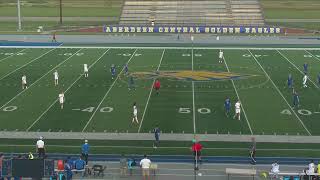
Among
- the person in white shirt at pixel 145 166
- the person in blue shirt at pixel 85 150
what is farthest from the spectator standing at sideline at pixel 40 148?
the person in white shirt at pixel 145 166

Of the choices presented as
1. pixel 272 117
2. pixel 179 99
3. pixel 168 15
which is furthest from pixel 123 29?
pixel 272 117

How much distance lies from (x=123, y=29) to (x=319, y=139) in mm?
46758

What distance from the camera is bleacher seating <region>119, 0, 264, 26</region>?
71.5m

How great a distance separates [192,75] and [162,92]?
5.58 m

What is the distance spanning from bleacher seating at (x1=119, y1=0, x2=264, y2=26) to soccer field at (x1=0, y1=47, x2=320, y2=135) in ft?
81.7

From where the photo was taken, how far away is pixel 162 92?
31250 mm

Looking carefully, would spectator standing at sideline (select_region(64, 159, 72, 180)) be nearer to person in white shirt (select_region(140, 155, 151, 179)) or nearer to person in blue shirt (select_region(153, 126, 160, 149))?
person in white shirt (select_region(140, 155, 151, 179))

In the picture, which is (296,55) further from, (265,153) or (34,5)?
(34,5)

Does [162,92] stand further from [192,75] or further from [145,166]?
[145,166]

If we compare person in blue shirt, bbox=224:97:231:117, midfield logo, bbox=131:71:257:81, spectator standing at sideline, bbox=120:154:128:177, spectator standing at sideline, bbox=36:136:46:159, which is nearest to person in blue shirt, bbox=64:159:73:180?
spectator standing at sideline, bbox=120:154:128:177

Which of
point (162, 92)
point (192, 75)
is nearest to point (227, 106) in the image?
point (162, 92)

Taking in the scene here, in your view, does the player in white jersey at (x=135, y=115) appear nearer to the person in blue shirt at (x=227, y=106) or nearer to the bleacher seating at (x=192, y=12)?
the person in blue shirt at (x=227, y=106)

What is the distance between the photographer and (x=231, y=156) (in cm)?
2044

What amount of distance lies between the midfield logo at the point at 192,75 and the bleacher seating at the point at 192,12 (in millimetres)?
34178
